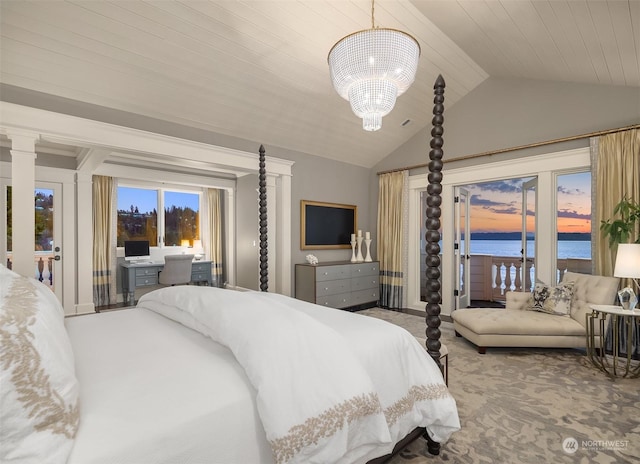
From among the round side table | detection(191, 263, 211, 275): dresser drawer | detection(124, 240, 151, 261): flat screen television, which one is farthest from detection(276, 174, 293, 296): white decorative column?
the round side table

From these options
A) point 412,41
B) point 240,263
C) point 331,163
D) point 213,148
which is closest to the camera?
point 412,41

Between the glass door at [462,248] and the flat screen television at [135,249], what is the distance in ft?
17.1

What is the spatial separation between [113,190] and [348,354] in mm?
5705

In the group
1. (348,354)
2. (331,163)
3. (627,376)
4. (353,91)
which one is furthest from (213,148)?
(627,376)

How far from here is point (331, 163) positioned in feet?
17.4

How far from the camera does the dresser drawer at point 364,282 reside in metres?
5.07

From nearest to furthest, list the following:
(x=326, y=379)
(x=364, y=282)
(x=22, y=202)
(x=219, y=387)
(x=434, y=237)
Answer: (x=219, y=387), (x=326, y=379), (x=434, y=237), (x=22, y=202), (x=364, y=282)

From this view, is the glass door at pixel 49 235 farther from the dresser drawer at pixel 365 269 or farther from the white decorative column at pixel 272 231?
the dresser drawer at pixel 365 269

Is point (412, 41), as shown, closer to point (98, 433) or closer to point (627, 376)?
point (98, 433)

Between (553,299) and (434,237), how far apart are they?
100 inches

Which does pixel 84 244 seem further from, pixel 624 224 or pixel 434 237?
pixel 624 224

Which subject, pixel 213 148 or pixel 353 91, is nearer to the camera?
pixel 353 91

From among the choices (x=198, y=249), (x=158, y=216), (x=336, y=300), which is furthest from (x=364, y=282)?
(x=158, y=216)

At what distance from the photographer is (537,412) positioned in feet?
6.93
